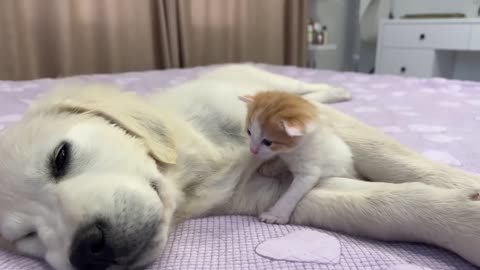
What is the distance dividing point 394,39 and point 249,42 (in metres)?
1.21

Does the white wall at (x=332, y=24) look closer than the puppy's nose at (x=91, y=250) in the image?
No

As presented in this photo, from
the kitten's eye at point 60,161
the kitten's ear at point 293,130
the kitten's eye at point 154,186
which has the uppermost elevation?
the kitten's ear at point 293,130

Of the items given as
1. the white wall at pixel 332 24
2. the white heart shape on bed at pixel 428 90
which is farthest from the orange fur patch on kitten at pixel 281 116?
the white wall at pixel 332 24

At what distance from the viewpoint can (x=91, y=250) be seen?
59 centimetres

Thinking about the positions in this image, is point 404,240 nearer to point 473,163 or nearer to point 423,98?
point 473,163

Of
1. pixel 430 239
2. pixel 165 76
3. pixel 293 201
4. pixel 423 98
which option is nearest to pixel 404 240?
pixel 430 239

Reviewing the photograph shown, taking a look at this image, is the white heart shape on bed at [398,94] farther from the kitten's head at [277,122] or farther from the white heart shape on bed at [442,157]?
the kitten's head at [277,122]

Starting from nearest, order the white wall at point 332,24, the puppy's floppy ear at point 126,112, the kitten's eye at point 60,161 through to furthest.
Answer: the kitten's eye at point 60,161, the puppy's floppy ear at point 126,112, the white wall at point 332,24

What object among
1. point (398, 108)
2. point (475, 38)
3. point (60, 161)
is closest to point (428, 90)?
point (398, 108)

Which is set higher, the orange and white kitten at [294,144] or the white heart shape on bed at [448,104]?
the orange and white kitten at [294,144]

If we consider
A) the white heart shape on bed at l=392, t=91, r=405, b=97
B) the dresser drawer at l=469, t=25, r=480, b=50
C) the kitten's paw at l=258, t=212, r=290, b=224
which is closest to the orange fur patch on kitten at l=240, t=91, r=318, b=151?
the kitten's paw at l=258, t=212, r=290, b=224

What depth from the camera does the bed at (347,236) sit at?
23.9 inches

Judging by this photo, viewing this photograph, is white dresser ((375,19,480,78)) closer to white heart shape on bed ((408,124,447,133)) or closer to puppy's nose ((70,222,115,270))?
white heart shape on bed ((408,124,447,133))

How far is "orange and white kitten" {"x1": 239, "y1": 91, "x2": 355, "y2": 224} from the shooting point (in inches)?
30.3
